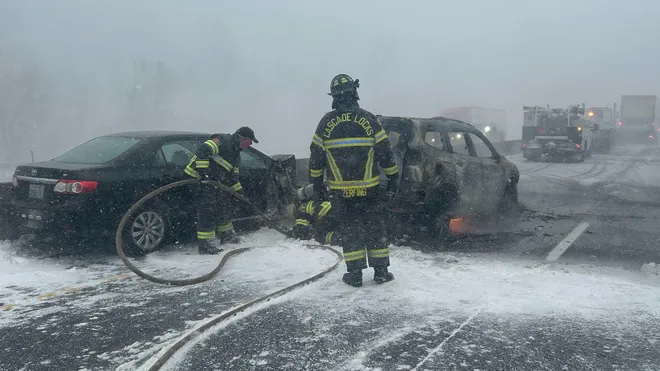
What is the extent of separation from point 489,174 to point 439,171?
1.64 m

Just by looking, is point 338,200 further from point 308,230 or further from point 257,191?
point 257,191

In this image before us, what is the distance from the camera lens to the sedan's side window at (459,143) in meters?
7.37

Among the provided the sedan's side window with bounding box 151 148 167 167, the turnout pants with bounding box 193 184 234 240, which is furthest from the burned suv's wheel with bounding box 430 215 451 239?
the sedan's side window with bounding box 151 148 167 167

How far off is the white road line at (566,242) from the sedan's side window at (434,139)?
6.36 feet

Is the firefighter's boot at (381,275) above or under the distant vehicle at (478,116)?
under

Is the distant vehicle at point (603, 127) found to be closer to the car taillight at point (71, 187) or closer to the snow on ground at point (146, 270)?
the snow on ground at point (146, 270)

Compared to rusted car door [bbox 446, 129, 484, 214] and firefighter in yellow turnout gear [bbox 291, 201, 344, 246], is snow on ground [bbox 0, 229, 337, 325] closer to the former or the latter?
firefighter in yellow turnout gear [bbox 291, 201, 344, 246]

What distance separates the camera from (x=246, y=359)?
3.17 metres

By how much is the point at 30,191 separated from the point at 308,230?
317 centimetres

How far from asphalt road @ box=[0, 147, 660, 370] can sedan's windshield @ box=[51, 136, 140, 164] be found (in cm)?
115

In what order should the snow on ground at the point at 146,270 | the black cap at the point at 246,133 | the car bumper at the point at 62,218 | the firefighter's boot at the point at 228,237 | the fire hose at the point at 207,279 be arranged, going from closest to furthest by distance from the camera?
the fire hose at the point at 207,279 < the snow on ground at the point at 146,270 < the car bumper at the point at 62,218 < the black cap at the point at 246,133 < the firefighter's boot at the point at 228,237

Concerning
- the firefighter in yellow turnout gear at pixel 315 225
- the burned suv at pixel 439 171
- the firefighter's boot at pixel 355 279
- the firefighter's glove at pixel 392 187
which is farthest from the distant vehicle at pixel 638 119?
the firefighter's boot at pixel 355 279

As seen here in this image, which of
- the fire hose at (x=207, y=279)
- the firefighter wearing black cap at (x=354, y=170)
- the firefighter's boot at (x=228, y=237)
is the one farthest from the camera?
the firefighter's boot at (x=228, y=237)

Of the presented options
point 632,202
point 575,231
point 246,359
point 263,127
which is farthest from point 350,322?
point 263,127
